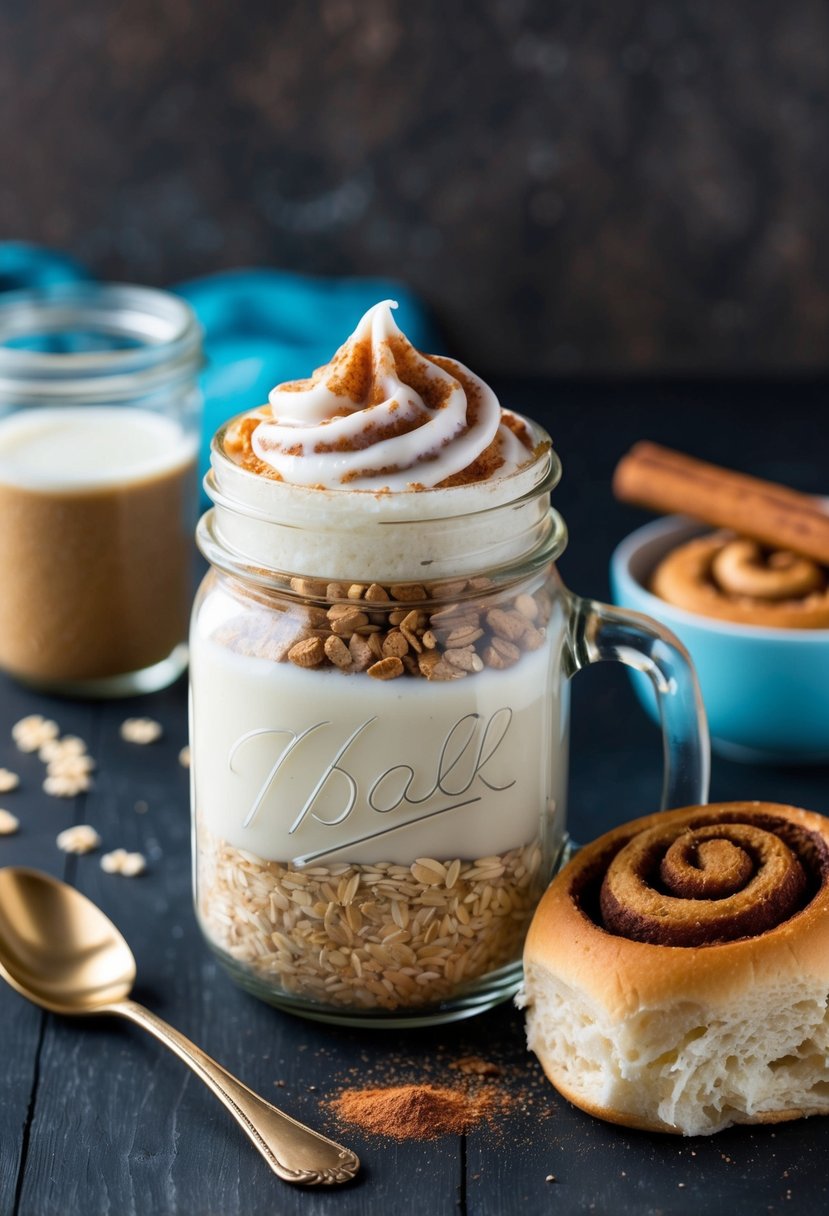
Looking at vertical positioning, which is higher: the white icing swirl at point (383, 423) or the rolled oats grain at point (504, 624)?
the white icing swirl at point (383, 423)

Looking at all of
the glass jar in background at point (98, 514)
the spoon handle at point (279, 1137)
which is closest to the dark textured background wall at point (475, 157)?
the glass jar in background at point (98, 514)

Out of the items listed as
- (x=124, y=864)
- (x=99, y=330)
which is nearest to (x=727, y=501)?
(x=124, y=864)

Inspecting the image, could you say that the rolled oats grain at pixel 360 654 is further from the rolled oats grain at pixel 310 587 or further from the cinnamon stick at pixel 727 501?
the cinnamon stick at pixel 727 501

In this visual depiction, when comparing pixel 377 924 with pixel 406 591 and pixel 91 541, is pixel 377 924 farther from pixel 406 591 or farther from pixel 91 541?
pixel 91 541

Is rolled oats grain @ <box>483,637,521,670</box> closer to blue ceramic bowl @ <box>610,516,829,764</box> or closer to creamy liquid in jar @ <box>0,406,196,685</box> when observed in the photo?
blue ceramic bowl @ <box>610,516,829,764</box>

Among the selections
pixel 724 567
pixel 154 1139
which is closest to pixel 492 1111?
pixel 154 1139

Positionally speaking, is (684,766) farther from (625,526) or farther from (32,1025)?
(625,526)

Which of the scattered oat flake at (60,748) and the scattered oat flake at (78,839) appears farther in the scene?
the scattered oat flake at (60,748)
